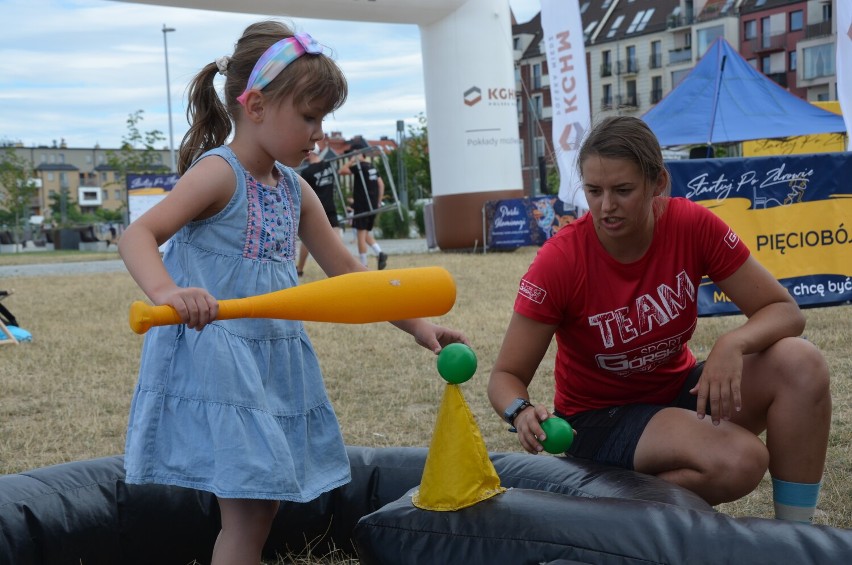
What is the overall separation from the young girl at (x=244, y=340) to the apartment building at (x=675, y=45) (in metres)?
41.6

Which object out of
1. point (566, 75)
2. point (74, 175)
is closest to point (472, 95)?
point (566, 75)

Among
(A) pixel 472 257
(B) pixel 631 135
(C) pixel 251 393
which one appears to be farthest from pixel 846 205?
(A) pixel 472 257

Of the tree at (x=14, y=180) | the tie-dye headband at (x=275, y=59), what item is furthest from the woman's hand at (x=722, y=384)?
the tree at (x=14, y=180)

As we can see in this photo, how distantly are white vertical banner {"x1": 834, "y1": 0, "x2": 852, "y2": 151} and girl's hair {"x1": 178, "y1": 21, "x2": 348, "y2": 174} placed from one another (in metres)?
4.89

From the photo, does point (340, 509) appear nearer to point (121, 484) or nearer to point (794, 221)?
point (121, 484)

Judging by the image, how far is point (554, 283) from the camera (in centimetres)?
234

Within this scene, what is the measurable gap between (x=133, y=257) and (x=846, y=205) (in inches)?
184

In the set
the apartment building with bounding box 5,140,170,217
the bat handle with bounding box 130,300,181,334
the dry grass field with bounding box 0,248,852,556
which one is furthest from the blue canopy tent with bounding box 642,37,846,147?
the apartment building with bounding box 5,140,170,217

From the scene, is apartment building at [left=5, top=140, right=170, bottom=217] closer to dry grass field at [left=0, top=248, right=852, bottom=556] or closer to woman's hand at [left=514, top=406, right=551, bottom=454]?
dry grass field at [left=0, top=248, right=852, bottom=556]

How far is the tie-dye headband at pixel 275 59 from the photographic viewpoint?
2.01 meters

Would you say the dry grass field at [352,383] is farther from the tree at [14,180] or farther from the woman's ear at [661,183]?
the tree at [14,180]

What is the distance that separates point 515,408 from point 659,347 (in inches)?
18.1

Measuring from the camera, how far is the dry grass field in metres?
3.62

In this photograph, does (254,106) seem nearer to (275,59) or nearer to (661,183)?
(275,59)
